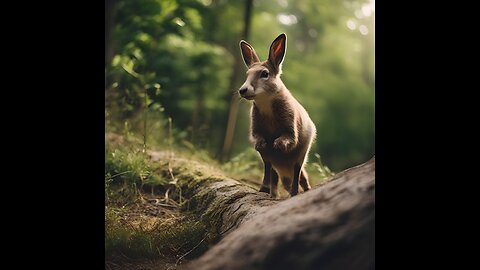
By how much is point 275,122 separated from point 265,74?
1.13 ft

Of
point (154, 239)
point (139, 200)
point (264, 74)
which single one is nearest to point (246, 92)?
point (264, 74)

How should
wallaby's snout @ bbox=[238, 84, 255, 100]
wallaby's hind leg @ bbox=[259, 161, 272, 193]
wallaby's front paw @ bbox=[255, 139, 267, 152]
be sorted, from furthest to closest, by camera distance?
wallaby's hind leg @ bbox=[259, 161, 272, 193] → wallaby's front paw @ bbox=[255, 139, 267, 152] → wallaby's snout @ bbox=[238, 84, 255, 100]

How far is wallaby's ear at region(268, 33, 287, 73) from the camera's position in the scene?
3219mm

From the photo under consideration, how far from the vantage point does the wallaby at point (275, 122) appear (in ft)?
10.8

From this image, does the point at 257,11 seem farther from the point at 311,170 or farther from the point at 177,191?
the point at 177,191

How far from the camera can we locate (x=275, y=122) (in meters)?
3.40

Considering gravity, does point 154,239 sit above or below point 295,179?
below

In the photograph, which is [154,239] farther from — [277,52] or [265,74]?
[277,52]

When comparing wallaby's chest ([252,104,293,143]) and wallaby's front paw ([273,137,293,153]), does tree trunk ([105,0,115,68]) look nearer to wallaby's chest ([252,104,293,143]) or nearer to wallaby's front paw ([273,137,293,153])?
wallaby's chest ([252,104,293,143])

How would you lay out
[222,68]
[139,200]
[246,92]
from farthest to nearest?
[222,68], [139,200], [246,92]

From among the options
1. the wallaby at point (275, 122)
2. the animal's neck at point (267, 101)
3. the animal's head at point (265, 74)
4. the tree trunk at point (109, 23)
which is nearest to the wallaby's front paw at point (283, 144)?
the wallaby at point (275, 122)

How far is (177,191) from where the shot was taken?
12.7ft

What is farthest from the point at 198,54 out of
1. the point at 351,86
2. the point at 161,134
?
the point at 351,86

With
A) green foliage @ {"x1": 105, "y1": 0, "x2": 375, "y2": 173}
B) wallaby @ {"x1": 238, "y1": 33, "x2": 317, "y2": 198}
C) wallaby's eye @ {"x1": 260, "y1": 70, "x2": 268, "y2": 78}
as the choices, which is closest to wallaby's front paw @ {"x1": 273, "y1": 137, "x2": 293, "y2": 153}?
wallaby @ {"x1": 238, "y1": 33, "x2": 317, "y2": 198}
